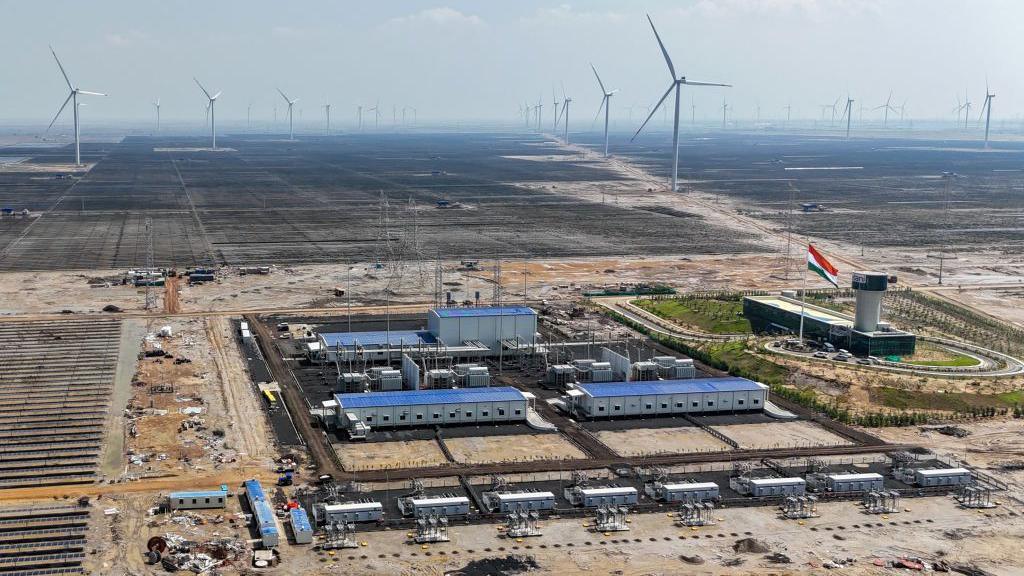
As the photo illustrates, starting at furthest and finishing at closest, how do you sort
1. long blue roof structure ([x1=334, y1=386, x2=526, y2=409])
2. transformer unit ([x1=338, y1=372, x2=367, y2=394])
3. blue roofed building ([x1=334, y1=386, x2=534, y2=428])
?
1. transformer unit ([x1=338, y1=372, x2=367, y2=394])
2. long blue roof structure ([x1=334, y1=386, x2=526, y2=409])
3. blue roofed building ([x1=334, y1=386, x2=534, y2=428])

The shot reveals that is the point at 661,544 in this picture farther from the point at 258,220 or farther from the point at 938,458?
the point at 258,220

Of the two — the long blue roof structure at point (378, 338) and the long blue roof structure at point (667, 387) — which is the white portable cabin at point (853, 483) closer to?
the long blue roof structure at point (667, 387)

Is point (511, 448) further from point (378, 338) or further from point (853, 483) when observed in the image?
point (378, 338)

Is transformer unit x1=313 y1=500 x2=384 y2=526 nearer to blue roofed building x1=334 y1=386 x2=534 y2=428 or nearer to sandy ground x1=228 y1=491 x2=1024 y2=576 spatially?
sandy ground x1=228 y1=491 x2=1024 y2=576

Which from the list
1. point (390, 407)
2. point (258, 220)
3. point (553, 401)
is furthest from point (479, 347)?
point (258, 220)

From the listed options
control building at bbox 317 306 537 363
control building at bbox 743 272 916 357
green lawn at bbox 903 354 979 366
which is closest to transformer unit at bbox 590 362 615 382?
control building at bbox 317 306 537 363

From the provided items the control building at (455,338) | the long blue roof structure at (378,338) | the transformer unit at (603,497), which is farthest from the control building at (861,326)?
the transformer unit at (603,497)
